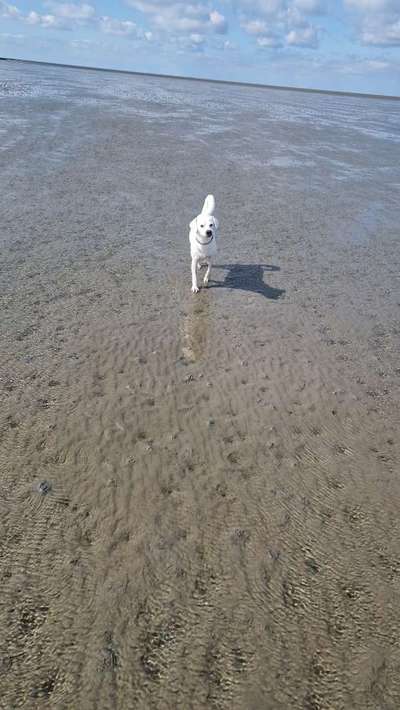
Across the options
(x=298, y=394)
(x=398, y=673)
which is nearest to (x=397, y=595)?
(x=398, y=673)

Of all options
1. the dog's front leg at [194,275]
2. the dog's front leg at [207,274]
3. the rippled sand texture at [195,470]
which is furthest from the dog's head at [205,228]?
the rippled sand texture at [195,470]

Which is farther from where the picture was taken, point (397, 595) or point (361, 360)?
point (361, 360)

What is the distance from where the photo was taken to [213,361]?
603cm

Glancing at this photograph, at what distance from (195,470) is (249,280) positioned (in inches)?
194

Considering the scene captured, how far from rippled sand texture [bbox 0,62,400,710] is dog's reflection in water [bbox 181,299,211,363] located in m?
0.03

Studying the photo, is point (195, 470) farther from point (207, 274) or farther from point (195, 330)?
point (207, 274)

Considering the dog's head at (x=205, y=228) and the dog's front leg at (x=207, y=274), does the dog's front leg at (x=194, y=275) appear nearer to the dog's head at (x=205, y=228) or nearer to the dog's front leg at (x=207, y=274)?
the dog's front leg at (x=207, y=274)

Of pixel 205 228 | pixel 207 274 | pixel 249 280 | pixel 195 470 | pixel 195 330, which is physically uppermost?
pixel 205 228

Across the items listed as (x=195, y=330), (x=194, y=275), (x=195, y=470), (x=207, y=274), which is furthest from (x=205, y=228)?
(x=195, y=470)

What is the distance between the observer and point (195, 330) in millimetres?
6715

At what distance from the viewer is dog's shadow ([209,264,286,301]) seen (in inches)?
319

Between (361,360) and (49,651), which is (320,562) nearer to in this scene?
(49,651)

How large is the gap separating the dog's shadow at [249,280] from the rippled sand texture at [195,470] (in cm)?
5

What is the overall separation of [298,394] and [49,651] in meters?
3.68
